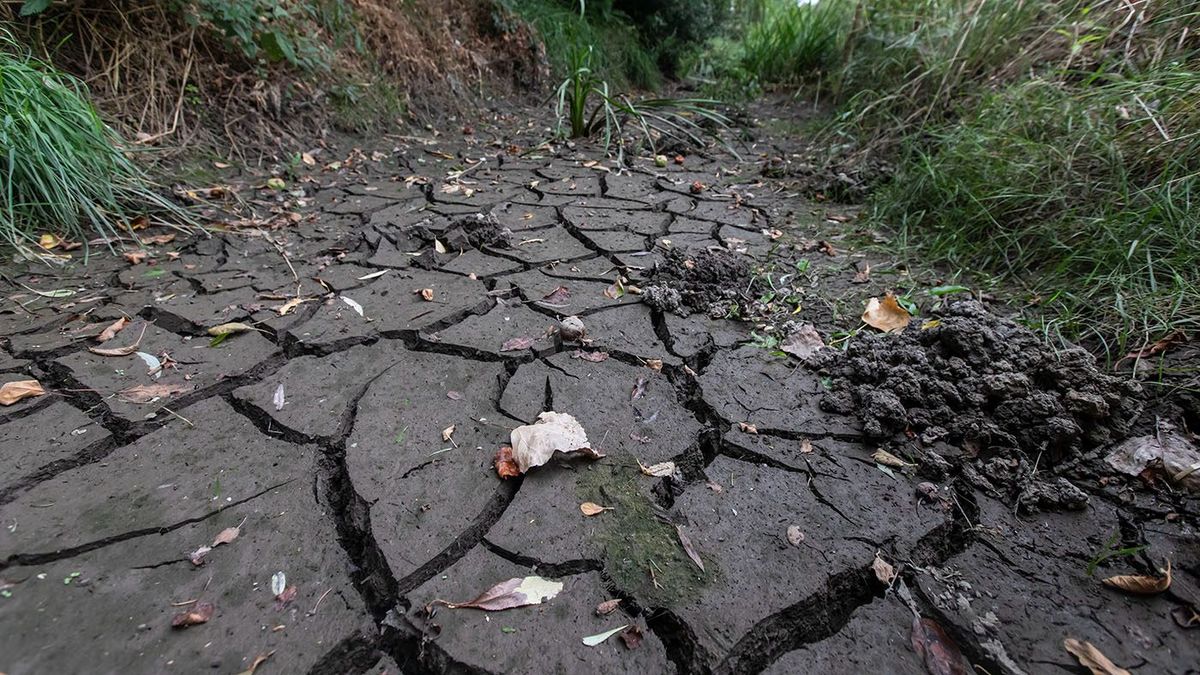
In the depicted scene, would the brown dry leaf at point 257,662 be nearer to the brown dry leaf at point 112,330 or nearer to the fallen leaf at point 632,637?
the fallen leaf at point 632,637

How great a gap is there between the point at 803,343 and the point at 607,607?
1.09m

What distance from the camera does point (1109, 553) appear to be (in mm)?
1098

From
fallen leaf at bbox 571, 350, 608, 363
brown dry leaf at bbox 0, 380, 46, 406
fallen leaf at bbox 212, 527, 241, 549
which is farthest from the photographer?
fallen leaf at bbox 571, 350, 608, 363

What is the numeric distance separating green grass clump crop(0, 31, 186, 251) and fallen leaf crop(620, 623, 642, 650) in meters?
2.63

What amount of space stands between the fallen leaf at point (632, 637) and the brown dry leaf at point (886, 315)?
1.29 m

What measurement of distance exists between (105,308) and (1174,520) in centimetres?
295

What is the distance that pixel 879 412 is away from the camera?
1416mm

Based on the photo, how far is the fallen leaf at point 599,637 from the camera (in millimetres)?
960

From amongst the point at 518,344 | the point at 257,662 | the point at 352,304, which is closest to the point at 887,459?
the point at 518,344

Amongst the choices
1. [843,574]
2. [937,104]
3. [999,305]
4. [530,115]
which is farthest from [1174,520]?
[530,115]

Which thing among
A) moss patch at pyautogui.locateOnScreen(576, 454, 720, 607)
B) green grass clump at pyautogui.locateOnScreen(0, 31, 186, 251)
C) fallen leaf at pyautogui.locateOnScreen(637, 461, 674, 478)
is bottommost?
moss patch at pyautogui.locateOnScreen(576, 454, 720, 607)

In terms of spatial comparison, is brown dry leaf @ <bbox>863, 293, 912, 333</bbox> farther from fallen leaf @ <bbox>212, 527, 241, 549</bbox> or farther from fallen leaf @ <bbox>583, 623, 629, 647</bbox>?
fallen leaf @ <bbox>212, 527, 241, 549</bbox>

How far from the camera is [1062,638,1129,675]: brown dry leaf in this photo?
3.00 feet

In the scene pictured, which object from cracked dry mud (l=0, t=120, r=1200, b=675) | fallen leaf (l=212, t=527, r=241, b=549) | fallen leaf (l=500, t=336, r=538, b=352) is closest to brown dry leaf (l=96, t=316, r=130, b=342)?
cracked dry mud (l=0, t=120, r=1200, b=675)
